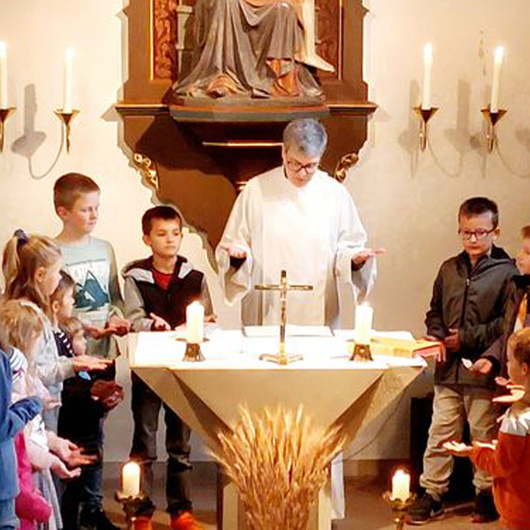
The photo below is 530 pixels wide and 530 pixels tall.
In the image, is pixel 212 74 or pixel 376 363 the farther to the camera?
pixel 212 74

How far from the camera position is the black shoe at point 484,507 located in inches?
201

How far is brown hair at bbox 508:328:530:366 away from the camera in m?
3.73

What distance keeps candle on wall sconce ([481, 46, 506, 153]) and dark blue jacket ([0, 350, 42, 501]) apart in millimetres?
2504

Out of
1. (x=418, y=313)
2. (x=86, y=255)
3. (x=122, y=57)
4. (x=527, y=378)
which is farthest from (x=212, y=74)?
(x=527, y=378)

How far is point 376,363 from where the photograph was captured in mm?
3779

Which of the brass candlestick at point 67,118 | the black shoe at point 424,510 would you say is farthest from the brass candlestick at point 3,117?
the black shoe at point 424,510

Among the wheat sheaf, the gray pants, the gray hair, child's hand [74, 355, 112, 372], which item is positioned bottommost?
the gray pants

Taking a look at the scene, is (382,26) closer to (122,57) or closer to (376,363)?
(122,57)

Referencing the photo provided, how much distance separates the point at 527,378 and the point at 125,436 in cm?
236

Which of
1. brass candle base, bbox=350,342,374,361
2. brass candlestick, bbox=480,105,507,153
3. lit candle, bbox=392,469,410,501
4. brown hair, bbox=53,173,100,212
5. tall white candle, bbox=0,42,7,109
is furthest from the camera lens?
brass candlestick, bbox=480,105,507,153

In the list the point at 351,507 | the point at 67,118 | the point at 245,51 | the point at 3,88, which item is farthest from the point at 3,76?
the point at 351,507

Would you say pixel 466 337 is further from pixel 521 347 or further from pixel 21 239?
pixel 21 239

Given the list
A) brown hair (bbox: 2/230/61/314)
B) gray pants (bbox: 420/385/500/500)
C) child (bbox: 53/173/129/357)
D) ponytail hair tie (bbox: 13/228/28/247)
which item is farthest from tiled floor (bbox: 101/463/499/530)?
ponytail hair tie (bbox: 13/228/28/247)

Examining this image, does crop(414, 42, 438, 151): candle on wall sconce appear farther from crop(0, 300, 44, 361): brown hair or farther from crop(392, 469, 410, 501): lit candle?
crop(392, 469, 410, 501): lit candle
